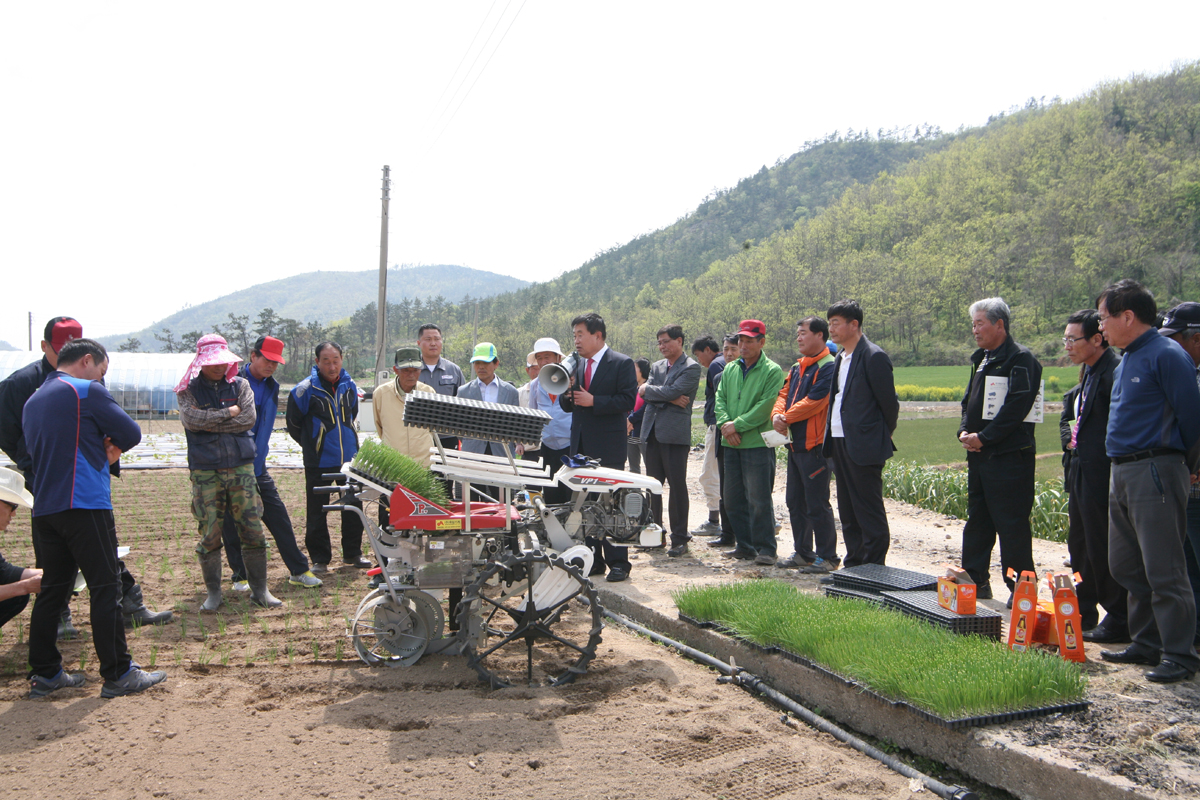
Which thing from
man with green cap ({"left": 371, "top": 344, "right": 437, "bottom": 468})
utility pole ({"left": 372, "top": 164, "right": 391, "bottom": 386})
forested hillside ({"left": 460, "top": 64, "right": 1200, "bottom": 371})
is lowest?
man with green cap ({"left": 371, "top": 344, "right": 437, "bottom": 468})

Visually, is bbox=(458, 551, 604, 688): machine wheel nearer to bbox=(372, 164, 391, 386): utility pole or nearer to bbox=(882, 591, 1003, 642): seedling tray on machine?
bbox=(882, 591, 1003, 642): seedling tray on machine

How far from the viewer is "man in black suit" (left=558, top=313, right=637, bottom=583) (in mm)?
6027

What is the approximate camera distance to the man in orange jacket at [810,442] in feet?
20.7

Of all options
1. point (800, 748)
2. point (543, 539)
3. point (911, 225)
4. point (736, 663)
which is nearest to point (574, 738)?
point (800, 748)

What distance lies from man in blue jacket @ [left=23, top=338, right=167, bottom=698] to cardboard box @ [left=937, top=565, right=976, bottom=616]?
433 centimetres

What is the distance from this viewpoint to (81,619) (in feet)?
16.8

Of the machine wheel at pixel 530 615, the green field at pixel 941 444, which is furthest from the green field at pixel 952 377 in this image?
the machine wheel at pixel 530 615

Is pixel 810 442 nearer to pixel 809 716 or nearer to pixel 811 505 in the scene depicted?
pixel 811 505

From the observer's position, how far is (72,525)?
3.79m

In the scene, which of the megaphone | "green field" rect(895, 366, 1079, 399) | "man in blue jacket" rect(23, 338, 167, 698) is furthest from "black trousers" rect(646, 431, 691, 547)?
"green field" rect(895, 366, 1079, 399)

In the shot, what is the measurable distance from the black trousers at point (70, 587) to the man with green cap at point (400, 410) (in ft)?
8.30

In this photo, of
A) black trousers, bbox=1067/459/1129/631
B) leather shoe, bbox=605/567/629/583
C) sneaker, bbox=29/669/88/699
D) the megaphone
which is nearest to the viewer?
sneaker, bbox=29/669/88/699

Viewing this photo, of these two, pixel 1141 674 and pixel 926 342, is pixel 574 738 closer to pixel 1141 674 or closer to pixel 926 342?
pixel 1141 674

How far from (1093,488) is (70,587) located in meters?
5.88
